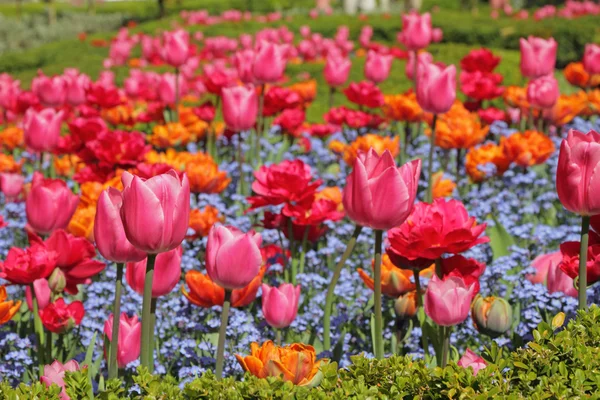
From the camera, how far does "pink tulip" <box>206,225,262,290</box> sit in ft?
7.77

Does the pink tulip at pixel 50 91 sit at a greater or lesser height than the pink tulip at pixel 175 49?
lesser

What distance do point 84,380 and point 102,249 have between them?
15.9 inches

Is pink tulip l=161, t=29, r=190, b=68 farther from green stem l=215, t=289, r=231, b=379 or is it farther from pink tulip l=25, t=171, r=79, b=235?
green stem l=215, t=289, r=231, b=379

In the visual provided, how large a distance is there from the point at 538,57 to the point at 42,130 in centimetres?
334

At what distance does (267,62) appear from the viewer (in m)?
4.89

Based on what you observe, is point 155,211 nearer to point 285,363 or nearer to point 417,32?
point 285,363

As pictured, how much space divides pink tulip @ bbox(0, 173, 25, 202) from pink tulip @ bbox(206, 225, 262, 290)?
3.02m

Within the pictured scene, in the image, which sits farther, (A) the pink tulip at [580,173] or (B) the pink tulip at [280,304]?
(B) the pink tulip at [280,304]

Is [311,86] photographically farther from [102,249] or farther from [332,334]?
[102,249]

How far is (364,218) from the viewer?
2.50 m

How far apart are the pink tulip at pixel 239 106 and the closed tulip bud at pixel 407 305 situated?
75.6 inches

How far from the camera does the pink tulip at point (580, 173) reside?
2.49 meters

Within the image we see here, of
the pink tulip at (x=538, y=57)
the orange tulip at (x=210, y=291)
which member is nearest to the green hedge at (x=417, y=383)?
the orange tulip at (x=210, y=291)

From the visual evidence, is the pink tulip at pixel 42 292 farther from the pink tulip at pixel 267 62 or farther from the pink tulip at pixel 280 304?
the pink tulip at pixel 267 62
